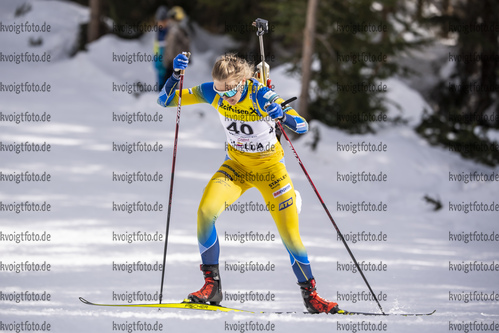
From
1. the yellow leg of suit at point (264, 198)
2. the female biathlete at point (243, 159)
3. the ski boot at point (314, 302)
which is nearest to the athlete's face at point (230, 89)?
A: the female biathlete at point (243, 159)

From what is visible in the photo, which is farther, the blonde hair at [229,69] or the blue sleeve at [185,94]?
the blue sleeve at [185,94]

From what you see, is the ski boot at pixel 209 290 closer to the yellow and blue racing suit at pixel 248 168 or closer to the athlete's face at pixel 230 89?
the yellow and blue racing suit at pixel 248 168

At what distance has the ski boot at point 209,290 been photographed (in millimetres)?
4969

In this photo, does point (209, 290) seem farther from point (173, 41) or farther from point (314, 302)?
point (173, 41)

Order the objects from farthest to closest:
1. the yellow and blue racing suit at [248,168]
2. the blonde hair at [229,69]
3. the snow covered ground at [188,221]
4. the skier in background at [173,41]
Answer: the skier in background at [173,41] < the snow covered ground at [188,221] < the yellow and blue racing suit at [248,168] < the blonde hair at [229,69]

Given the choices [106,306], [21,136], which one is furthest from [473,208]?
[21,136]

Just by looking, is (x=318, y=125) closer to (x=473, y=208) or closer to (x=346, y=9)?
(x=346, y=9)

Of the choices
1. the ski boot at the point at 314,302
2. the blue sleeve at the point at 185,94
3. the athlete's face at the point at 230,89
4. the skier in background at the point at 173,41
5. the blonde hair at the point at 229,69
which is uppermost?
the blonde hair at the point at 229,69

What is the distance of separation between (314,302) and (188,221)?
375 cm

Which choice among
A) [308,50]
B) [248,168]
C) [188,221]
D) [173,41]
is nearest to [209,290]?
[248,168]

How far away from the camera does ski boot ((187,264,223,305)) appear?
4969 mm

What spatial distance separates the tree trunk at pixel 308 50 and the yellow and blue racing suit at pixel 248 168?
6753mm

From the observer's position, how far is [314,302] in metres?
5.05

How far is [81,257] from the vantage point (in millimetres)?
6824
